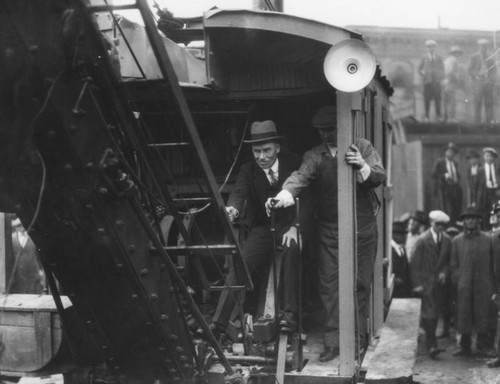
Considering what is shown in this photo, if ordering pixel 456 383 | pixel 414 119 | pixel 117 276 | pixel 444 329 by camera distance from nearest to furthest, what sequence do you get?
pixel 117 276 → pixel 456 383 → pixel 444 329 → pixel 414 119

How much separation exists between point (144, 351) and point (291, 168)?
2.51 meters

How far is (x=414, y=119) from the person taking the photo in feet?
68.1

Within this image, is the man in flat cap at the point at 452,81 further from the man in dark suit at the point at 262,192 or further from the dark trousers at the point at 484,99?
the man in dark suit at the point at 262,192

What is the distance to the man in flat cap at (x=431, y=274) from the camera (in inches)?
456

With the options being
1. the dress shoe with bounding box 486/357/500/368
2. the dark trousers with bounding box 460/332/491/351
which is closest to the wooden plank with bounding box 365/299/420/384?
the dress shoe with bounding box 486/357/500/368

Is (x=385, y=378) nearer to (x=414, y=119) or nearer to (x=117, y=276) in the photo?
(x=117, y=276)

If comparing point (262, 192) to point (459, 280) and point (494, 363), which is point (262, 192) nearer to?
point (494, 363)

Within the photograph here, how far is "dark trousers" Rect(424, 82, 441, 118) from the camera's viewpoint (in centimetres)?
2045

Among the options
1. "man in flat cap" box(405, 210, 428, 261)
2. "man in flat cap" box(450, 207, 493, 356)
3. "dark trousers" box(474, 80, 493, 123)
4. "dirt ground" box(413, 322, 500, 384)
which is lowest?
"dirt ground" box(413, 322, 500, 384)

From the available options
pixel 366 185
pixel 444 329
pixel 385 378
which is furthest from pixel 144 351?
pixel 444 329

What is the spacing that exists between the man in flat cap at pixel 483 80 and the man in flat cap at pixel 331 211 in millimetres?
12962

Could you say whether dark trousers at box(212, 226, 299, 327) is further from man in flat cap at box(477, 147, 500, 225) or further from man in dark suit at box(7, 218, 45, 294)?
man in flat cap at box(477, 147, 500, 225)

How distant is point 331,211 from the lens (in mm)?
6582

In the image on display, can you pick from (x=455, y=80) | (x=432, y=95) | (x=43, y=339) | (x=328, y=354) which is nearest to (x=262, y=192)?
(x=328, y=354)
